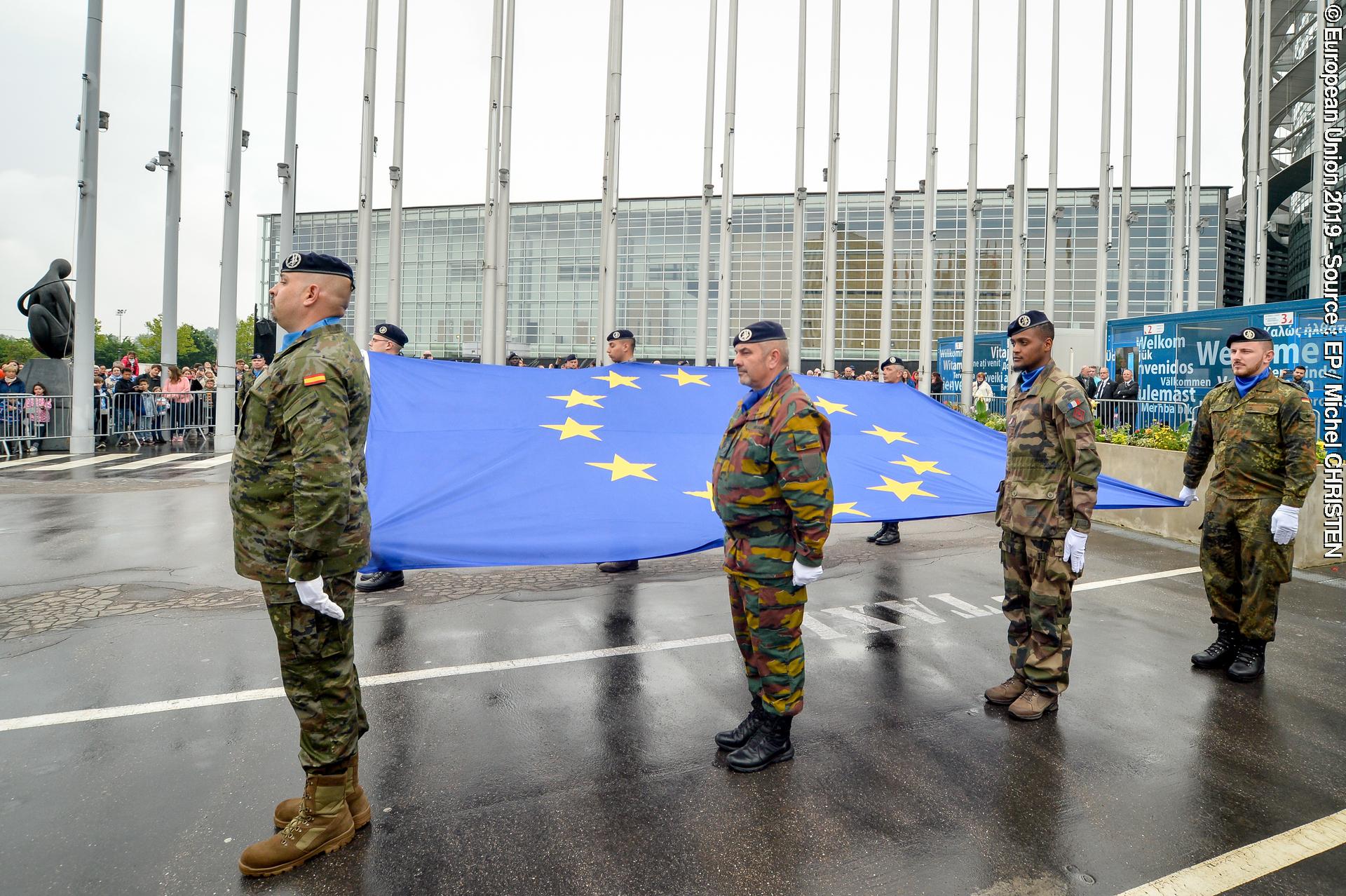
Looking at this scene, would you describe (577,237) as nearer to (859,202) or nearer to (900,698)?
(859,202)

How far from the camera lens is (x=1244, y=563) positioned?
4973 millimetres

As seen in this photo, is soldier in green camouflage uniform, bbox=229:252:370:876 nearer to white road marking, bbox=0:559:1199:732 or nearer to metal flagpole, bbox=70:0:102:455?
white road marking, bbox=0:559:1199:732

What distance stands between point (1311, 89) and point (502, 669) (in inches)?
1753

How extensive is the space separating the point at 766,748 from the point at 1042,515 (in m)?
2.01

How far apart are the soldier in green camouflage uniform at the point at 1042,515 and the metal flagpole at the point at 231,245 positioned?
17.5 metres

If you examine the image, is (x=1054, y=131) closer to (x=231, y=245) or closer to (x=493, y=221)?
(x=493, y=221)

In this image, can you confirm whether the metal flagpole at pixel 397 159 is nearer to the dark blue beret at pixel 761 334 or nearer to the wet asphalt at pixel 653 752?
the wet asphalt at pixel 653 752

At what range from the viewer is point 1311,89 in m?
34.3

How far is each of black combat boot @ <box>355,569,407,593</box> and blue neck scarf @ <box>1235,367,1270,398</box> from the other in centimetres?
630

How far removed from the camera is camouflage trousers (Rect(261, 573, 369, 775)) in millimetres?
2953

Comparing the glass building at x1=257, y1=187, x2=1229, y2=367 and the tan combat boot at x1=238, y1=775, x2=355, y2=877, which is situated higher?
the glass building at x1=257, y1=187, x2=1229, y2=367

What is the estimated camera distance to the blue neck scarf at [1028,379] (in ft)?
15.0

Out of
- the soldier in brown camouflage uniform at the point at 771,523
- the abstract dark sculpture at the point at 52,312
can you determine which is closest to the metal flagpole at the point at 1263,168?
the soldier in brown camouflage uniform at the point at 771,523

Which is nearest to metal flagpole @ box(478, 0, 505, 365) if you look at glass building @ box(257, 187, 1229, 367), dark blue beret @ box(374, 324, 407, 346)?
dark blue beret @ box(374, 324, 407, 346)
